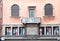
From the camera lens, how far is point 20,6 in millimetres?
43781

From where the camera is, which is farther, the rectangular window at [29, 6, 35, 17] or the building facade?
the rectangular window at [29, 6, 35, 17]

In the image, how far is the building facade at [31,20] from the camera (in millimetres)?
43050

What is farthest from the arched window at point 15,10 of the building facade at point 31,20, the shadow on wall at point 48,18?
the shadow on wall at point 48,18

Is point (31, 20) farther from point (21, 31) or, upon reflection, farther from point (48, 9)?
point (48, 9)

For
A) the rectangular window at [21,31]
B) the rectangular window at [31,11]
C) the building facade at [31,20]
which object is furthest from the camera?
the rectangular window at [21,31]

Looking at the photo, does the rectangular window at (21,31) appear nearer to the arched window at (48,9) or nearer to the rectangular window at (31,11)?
the rectangular window at (31,11)

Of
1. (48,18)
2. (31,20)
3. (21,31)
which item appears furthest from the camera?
(21,31)

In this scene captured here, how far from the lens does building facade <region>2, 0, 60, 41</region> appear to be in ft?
141

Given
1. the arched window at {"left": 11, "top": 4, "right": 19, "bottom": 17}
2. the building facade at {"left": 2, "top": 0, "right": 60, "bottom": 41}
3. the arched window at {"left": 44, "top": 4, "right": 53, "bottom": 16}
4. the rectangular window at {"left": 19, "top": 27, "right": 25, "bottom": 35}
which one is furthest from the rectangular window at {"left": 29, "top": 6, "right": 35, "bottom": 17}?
the rectangular window at {"left": 19, "top": 27, "right": 25, "bottom": 35}

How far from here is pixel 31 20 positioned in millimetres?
43000

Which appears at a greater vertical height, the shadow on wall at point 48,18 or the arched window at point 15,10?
the arched window at point 15,10

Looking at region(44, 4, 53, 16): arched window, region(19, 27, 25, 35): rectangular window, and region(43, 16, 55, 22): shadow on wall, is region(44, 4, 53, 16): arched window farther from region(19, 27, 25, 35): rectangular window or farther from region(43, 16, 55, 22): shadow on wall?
region(19, 27, 25, 35): rectangular window

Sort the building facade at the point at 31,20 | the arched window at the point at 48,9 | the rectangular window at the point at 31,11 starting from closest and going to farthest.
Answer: the building facade at the point at 31,20 → the arched window at the point at 48,9 → the rectangular window at the point at 31,11

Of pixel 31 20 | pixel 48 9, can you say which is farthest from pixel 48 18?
pixel 31 20
